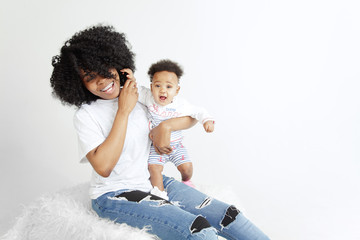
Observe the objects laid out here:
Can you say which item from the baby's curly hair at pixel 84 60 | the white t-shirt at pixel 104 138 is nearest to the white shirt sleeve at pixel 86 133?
the white t-shirt at pixel 104 138

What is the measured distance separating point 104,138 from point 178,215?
0.54m

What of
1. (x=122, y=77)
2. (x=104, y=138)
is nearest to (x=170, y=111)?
(x=122, y=77)

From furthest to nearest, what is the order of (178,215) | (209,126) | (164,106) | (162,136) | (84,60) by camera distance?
1. (164,106)
2. (209,126)
3. (162,136)
4. (84,60)
5. (178,215)

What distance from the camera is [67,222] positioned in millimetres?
2115

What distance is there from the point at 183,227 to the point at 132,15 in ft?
8.81

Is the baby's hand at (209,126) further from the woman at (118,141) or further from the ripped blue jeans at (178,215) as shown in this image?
the ripped blue jeans at (178,215)

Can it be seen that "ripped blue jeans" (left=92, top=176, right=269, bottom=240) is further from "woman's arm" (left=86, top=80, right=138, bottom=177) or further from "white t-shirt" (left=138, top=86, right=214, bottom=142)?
"white t-shirt" (left=138, top=86, right=214, bottom=142)

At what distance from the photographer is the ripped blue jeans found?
1.87 meters

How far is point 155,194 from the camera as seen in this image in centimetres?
221

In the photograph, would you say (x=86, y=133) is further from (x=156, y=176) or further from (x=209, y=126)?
(x=209, y=126)

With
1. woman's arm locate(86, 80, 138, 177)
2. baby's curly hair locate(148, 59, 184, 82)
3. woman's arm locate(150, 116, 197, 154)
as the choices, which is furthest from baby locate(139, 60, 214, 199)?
woman's arm locate(86, 80, 138, 177)

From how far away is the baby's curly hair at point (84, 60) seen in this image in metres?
2.12

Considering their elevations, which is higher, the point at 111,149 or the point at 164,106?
the point at 164,106

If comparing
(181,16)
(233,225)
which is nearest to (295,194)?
(233,225)
